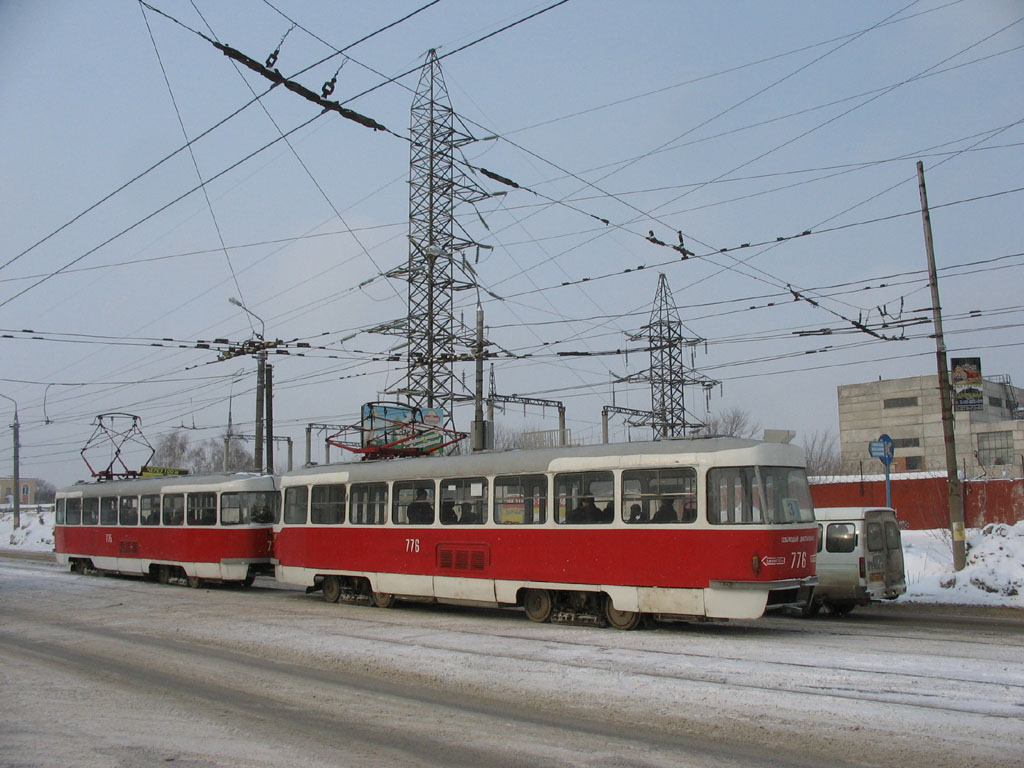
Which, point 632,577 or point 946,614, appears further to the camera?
point 946,614

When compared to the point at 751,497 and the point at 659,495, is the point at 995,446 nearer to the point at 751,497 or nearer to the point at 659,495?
the point at 659,495

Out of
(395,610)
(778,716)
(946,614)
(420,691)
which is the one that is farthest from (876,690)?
(395,610)

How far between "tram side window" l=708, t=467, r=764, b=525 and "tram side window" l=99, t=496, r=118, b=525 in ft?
66.4

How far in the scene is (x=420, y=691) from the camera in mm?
9320

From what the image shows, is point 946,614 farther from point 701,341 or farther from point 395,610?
point 701,341

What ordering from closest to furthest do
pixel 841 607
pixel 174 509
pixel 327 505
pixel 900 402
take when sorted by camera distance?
1. pixel 841 607
2. pixel 327 505
3. pixel 174 509
4. pixel 900 402

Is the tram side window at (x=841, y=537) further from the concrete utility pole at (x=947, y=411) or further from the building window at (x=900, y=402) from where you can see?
the building window at (x=900, y=402)

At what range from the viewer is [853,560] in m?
15.7

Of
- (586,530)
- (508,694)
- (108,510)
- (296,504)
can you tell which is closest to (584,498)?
(586,530)

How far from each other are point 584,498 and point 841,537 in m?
4.95

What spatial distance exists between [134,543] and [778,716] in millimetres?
22366

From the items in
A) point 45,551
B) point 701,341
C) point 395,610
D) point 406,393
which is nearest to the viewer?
point 395,610

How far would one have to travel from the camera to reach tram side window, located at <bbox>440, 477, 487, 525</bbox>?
52.2 ft

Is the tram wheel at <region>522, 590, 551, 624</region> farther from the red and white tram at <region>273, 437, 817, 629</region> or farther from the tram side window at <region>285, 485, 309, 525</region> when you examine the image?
the tram side window at <region>285, 485, 309, 525</region>
